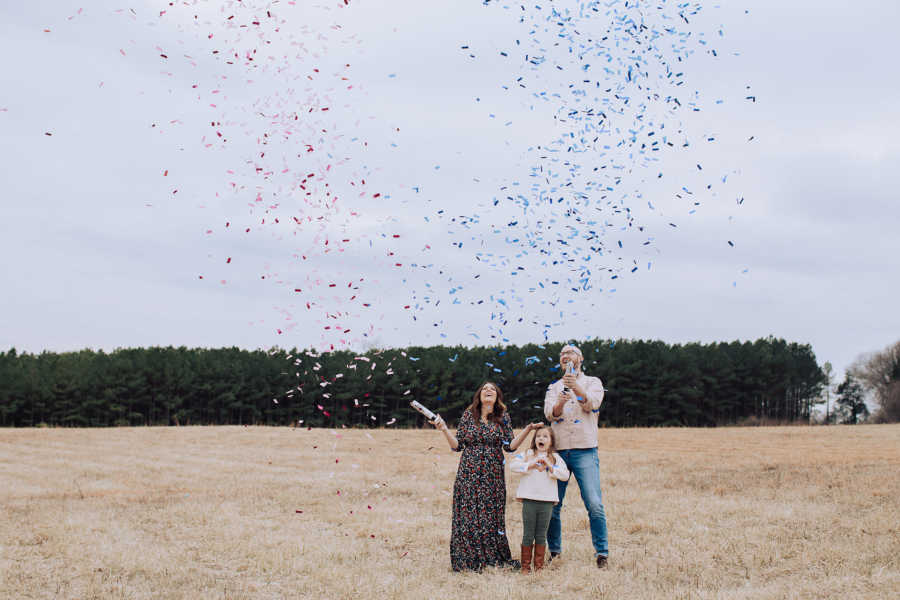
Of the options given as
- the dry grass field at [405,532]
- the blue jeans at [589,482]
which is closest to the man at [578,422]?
the blue jeans at [589,482]

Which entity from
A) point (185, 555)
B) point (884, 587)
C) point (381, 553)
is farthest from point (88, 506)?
point (884, 587)

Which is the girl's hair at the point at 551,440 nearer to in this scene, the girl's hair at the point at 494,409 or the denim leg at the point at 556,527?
the denim leg at the point at 556,527

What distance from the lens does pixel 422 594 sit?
7.64 m

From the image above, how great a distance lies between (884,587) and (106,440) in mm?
31523

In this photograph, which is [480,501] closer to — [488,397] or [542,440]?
[542,440]

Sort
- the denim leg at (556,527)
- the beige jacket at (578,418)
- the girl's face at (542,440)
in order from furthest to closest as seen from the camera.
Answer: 1. the denim leg at (556,527)
2. the beige jacket at (578,418)
3. the girl's face at (542,440)

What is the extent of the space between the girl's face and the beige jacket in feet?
0.43

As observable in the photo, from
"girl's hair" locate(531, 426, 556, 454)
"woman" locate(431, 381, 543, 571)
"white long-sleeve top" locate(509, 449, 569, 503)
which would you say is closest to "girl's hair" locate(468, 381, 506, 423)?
"woman" locate(431, 381, 543, 571)

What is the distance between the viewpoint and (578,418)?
845cm

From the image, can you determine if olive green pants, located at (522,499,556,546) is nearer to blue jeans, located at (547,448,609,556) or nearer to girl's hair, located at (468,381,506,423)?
blue jeans, located at (547,448,609,556)

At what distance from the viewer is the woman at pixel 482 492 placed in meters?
8.51

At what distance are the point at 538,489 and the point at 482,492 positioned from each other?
25.6 inches

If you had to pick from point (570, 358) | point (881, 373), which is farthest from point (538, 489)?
point (881, 373)

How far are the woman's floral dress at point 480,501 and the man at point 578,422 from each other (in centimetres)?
56
